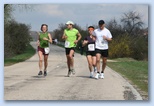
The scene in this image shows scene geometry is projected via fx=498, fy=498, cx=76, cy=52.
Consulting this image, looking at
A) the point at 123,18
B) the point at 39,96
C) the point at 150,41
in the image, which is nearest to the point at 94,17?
the point at 123,18

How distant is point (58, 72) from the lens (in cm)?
920

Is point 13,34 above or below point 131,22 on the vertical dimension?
below

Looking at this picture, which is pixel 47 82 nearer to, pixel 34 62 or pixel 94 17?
pixel 34 62

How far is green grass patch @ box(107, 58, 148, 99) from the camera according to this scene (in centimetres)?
781

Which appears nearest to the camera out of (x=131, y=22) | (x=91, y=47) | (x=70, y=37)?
(x=131, y=22)

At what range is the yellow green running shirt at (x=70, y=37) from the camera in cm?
843

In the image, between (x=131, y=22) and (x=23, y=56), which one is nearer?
(x=131, y=22)

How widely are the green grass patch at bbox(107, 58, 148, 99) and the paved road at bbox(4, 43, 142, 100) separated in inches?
6.6

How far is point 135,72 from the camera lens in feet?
33.2

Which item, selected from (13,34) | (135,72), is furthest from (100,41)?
(135,72)

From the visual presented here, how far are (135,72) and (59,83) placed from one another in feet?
8.28

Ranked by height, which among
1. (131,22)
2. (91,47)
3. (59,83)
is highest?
(131,22)

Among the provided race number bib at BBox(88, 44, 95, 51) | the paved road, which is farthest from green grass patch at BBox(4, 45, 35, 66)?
race number bib at BBox(88, 44, 95, 51)

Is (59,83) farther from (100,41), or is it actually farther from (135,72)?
(135,72)
